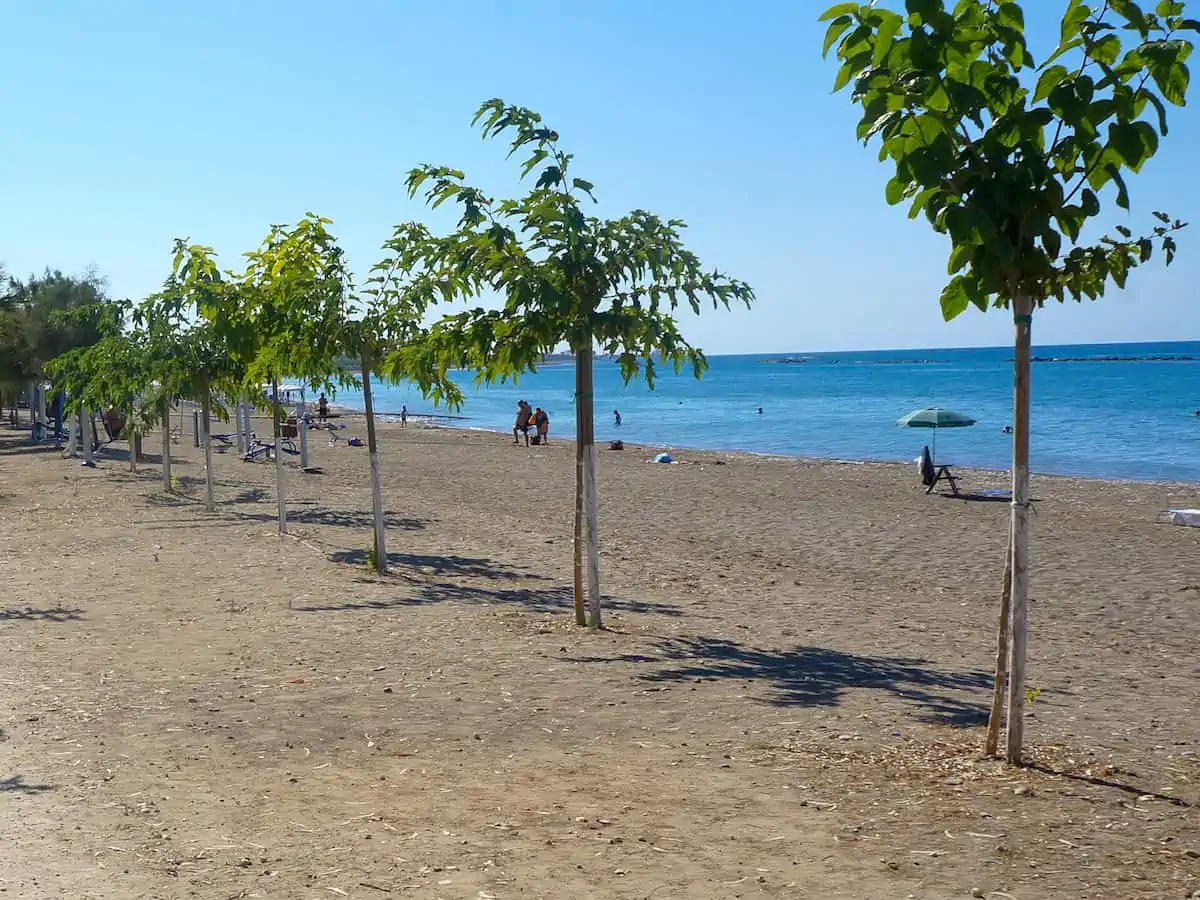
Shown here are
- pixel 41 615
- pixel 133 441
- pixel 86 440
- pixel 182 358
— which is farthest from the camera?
pixel 86 440

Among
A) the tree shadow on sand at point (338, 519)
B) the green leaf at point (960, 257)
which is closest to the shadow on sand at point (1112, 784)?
the green leaf at point (960, 257)

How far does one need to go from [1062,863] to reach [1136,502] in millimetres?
20518

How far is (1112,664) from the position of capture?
349 inches

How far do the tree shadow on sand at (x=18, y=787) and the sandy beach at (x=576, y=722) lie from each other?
0.03m

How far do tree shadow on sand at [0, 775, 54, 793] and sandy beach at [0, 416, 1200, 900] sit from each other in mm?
30

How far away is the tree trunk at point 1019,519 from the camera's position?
5.51 m

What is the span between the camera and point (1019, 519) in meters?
5.61

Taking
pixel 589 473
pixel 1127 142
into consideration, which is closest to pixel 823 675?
pixel 589 473

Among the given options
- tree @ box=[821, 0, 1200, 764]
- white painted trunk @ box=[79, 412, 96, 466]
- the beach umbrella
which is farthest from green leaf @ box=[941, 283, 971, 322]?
white painted trunk @ box=[79, 412, 96, 466]

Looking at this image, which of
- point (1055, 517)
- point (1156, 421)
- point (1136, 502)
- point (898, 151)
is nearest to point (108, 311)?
point (1055, 517)

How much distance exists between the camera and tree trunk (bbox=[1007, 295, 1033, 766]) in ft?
18.1

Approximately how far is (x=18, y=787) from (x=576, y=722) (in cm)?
282

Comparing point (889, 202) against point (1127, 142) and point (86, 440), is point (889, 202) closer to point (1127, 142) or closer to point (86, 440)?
point (1127, 142)

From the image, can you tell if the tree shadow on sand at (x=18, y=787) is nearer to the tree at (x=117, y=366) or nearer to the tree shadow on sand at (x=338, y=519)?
the tree shadow on sand at (x=338, y=519)
